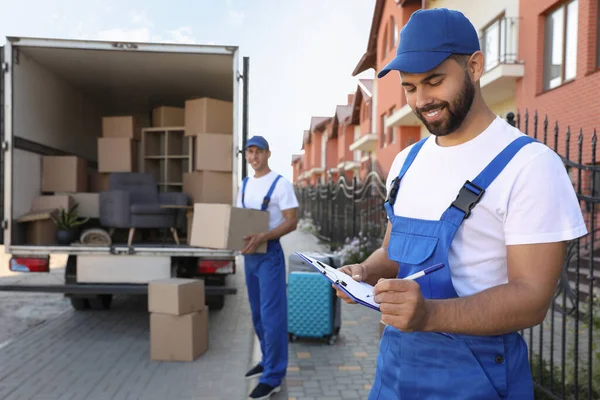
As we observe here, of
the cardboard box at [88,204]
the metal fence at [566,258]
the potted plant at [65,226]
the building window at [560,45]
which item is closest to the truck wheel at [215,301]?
the potted plant at [65,226]

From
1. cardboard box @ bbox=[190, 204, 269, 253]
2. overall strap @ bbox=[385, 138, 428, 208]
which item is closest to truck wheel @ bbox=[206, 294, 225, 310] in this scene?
cardboard box @ bbox=[190, 204, 269, 253]

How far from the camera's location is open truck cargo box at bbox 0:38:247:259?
577cm

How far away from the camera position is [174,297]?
514cm

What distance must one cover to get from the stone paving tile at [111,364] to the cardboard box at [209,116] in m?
2.68

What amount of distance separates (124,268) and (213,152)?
6.54 ft

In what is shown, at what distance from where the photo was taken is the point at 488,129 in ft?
5.28

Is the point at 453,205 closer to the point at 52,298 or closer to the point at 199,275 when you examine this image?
the point at 199,275

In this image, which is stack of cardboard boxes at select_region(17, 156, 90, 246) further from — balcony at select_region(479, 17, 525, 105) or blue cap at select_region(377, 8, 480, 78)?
balcony at select_region(479, 17, 525, 105)

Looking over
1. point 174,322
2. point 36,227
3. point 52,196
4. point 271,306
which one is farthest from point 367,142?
point 271,306

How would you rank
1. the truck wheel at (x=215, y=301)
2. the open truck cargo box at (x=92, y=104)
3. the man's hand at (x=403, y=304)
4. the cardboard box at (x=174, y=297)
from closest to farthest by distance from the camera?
the man's hand at (x=403, y=304)
the cardboard box at (x=174, y=297)
the open truck cargo box at (x=92, y=104)
the truck wheel at (x=215, y=301)

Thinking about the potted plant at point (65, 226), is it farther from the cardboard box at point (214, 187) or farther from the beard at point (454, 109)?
the beard at point (454, 109)

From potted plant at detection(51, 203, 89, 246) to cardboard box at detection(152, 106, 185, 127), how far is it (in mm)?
2310

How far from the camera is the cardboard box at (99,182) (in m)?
8.00

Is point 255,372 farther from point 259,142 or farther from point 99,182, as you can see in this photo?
point 99,182
